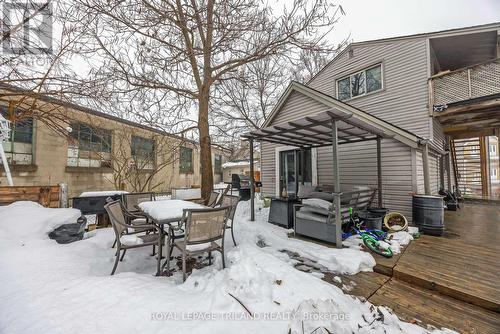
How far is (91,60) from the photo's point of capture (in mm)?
5207

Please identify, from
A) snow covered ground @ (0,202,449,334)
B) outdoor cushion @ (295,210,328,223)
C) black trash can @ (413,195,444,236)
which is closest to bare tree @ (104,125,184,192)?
snow covered ground @ (0,202,449,334)

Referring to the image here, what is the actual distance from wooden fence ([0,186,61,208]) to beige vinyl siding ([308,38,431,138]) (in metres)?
10.7

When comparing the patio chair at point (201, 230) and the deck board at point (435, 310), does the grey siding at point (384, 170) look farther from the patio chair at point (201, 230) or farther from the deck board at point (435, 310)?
the patio chair at point (201, 230)

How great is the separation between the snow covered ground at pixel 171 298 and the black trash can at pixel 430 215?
2463mm

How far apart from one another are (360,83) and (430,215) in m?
6.02

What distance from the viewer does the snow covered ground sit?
1.72 m

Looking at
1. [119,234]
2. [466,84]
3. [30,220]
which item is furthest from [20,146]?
[466,84]

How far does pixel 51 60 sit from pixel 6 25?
0.75 meters

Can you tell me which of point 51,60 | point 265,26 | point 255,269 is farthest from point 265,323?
point 51,60

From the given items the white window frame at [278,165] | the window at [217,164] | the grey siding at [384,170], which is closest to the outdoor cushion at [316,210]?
the grey siding at [384,170]

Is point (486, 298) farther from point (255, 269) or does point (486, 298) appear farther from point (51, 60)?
point (51, 60)

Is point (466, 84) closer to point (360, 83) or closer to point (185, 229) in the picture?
point (360, 83)

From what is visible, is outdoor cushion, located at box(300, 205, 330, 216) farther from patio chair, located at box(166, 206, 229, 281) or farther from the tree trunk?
the tree trunk

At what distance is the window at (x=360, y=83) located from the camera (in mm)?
7785
